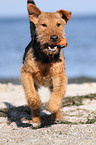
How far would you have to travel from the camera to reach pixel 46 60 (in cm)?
486

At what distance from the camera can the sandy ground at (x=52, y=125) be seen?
407cm

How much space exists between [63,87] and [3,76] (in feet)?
36.7

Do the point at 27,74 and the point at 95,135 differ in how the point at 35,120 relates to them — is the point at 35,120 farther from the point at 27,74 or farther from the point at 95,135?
the point at 95,135

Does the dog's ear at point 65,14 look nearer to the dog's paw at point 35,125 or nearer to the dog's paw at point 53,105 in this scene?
the dog's paw at point 53,105

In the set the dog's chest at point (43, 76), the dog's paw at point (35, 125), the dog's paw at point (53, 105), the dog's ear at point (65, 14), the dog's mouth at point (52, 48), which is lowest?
the dog's paw at point (35, 125)

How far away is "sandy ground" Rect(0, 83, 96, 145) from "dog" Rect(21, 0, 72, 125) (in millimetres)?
405

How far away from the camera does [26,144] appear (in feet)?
12.8

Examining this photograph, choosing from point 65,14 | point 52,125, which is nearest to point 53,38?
point 65,14

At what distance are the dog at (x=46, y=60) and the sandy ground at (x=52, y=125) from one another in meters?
0.41

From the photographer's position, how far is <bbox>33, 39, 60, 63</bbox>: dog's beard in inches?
182

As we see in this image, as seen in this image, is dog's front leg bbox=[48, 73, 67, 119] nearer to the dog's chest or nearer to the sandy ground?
the dog's chest

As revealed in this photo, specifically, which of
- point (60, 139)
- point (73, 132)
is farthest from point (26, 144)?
point (73, 132)

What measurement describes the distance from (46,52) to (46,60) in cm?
22

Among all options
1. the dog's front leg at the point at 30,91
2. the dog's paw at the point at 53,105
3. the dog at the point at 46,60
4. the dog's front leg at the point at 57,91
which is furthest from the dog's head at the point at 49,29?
the dog's paw at the point at 53,105
